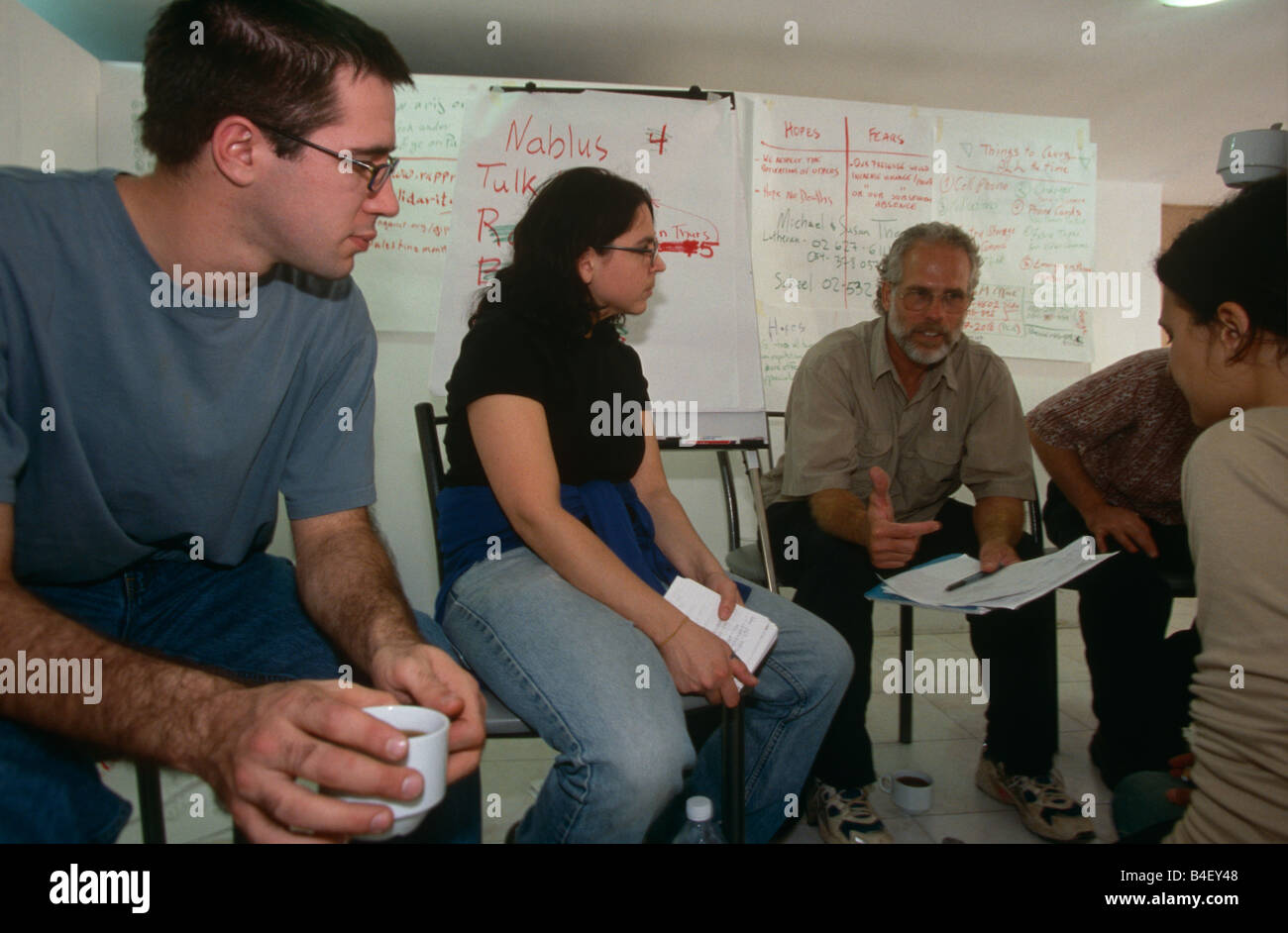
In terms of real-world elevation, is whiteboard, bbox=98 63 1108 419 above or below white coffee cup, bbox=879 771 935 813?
above

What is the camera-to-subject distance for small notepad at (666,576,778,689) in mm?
1052

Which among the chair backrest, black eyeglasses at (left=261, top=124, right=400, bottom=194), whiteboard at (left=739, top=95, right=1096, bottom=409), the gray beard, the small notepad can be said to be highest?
whiteboard at (left=739, top=95, right=1096, bottom=409)

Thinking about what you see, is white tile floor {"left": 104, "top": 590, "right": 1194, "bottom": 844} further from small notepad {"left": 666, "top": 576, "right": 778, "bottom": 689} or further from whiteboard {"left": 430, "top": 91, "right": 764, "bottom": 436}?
whiteboard {"left": 430, "top": 91, "right": 764, "bottom": 436}

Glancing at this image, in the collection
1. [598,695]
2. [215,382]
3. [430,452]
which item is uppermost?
[215,382]

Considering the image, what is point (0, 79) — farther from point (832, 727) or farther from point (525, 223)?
point (832, 727)

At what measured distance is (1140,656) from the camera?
1.47 meters

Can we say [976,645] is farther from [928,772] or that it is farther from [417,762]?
[417,762]

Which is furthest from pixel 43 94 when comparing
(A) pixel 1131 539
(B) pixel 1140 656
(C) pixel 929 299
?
(B) pixel 1140 656

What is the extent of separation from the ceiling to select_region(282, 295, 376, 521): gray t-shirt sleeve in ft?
4.67

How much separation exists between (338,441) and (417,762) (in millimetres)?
559

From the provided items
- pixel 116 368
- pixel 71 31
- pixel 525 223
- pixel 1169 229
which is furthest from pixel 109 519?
pixel 1169 229

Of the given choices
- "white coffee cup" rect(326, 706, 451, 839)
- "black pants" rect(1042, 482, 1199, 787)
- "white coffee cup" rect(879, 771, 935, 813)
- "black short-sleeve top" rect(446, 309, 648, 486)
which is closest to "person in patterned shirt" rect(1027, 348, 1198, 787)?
"black pants" rect(1042, 482, 1199, 787)
